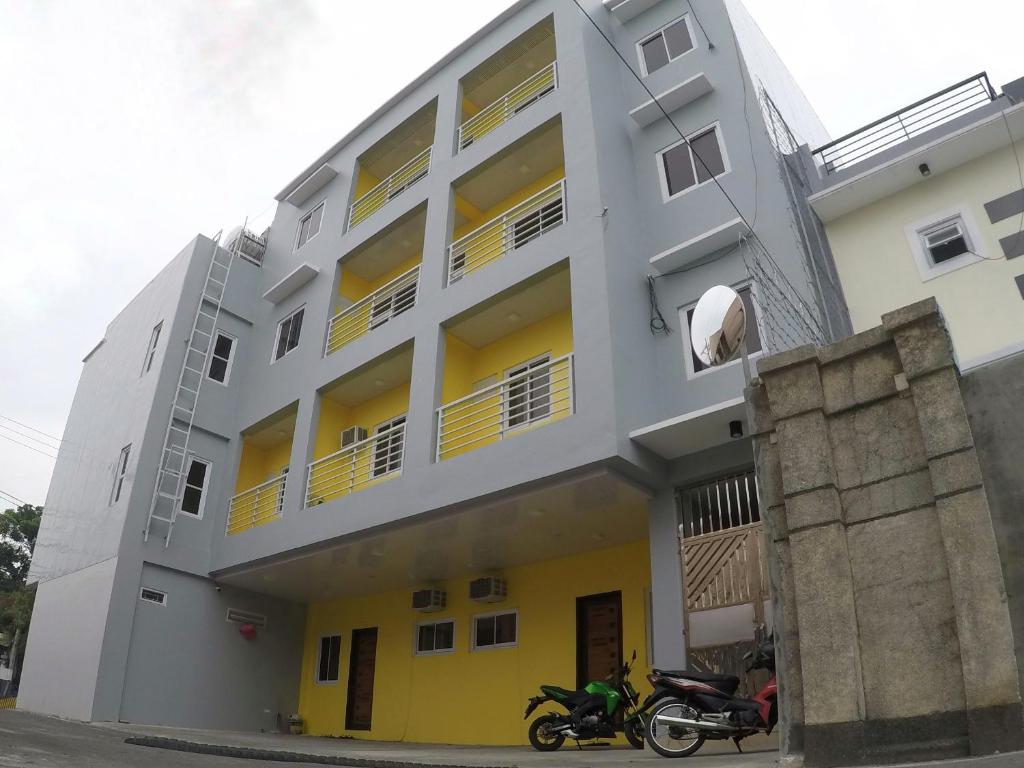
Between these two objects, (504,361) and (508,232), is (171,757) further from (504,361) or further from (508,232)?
(508,232)

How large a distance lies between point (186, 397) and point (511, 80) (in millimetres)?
8416

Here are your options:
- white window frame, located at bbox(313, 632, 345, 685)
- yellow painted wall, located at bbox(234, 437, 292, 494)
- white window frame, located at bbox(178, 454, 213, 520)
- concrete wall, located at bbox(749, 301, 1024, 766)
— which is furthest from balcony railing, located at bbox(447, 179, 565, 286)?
concrete wall, located at bbox(749, 301, 1024, 766)

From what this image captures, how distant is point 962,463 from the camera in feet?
14.3

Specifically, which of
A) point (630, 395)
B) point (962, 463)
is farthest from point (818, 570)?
point (630, 395)

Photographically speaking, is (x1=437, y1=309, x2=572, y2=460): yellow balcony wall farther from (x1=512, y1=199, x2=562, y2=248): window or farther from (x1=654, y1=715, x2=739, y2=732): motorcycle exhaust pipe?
(x1=654, y1=715, x2=739, y2=732): motorcycle exhaust pipe

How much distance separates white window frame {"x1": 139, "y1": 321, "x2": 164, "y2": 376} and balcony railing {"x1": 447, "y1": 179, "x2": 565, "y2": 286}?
637 cm

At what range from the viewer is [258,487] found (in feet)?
44.8

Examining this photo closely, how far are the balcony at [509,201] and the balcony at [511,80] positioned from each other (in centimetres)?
86

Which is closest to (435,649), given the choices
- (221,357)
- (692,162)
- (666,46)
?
(221,357)

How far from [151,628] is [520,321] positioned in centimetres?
779

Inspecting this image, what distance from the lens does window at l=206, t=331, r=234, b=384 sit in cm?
1545

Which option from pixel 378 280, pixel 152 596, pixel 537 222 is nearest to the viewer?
pixel 537 222

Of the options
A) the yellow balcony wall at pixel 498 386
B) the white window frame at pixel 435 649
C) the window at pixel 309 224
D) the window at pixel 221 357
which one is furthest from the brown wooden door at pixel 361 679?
the window at pixel 309 224

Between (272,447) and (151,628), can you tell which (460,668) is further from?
(272,447)
